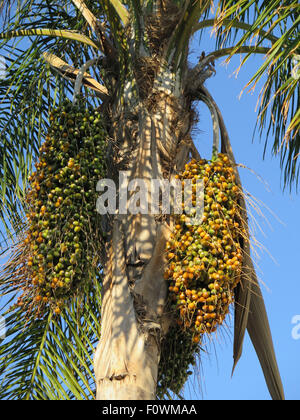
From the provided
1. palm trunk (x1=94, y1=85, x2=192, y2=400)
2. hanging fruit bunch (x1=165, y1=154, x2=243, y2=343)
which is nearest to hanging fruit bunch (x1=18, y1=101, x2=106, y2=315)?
palm trunk (x1=94, y1=85, x2=192, y2=400)

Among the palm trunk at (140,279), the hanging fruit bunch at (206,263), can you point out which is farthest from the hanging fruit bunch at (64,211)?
the hanging fruit bunch at (206,263)

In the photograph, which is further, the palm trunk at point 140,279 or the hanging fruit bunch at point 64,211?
the hanging fruit bunch at point 64,211

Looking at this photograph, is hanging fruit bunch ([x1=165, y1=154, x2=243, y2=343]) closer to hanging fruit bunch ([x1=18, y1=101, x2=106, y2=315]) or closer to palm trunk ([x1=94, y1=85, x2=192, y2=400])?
palm trunk ([x1=94, y1=85, x2=192, y2=400])

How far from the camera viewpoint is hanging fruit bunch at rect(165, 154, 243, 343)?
3.09 m

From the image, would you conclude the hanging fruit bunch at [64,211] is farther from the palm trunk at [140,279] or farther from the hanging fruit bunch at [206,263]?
the hanging fruit bunch at [206,263]

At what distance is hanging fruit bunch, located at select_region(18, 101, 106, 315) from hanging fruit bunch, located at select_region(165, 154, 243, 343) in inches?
17.9

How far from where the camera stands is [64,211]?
321cm

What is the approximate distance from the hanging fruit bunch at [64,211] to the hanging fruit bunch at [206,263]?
46cm

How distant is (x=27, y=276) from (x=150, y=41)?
1.62m

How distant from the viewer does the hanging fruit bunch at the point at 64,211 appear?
3.15 m

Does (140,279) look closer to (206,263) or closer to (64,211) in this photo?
(206,263)

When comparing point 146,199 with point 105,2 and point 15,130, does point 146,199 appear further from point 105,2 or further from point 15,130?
point 15,130

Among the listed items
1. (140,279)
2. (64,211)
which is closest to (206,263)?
(140,279)
